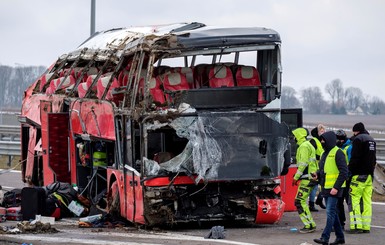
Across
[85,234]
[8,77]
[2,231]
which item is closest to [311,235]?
[85,234]

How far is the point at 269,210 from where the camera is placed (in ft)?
51.0

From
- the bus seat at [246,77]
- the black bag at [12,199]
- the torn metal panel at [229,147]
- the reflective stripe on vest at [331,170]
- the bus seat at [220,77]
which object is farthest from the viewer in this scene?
the black bag at [12,199]

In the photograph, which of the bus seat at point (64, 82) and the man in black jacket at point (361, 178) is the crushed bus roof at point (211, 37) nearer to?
the man in black jacket at point (361, 178)

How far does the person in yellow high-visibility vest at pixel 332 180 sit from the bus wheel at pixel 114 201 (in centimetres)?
378

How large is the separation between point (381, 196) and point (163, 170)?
7915 millimetres

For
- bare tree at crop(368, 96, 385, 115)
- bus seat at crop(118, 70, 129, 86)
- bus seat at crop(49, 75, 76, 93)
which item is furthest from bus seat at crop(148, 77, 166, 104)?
bare tree at crop(368, 96, 385, 115)

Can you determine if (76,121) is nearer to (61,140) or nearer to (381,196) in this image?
(61,140)

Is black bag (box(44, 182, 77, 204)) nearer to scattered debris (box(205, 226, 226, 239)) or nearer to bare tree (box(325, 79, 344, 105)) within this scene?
scattered debris (box(205, 226, 226, 239))

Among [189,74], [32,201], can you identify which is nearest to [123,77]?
[189,74]

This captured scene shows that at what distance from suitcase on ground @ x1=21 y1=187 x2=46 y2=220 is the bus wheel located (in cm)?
117

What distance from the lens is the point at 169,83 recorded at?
1558 cm

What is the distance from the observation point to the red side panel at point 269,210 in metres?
15.5

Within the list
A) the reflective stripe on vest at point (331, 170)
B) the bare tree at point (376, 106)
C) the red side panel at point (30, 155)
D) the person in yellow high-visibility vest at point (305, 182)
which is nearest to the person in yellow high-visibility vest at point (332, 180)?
the reflective stripe on vest at point (331, 170)

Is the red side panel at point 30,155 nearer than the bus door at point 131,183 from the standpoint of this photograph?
No
